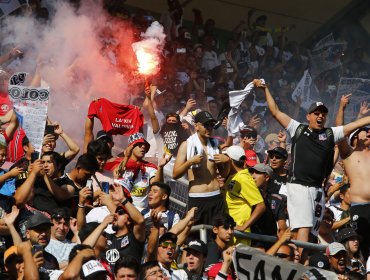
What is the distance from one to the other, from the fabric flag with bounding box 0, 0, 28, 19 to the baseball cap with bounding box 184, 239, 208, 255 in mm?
6024

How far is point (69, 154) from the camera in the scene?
11570mm

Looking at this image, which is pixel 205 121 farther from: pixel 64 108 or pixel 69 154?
pixel 64 108

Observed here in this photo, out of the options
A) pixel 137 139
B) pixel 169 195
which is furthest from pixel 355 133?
pixel 137 139

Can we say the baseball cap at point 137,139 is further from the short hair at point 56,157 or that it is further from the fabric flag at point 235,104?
the short hair at point 56,157

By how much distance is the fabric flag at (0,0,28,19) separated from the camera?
1444cm

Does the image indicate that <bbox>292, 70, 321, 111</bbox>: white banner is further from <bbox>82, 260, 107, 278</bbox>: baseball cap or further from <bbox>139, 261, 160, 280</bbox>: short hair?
<bbox>82, 260, 107, 278</bbox>: baseball cap

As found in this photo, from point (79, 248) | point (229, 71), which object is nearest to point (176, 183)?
point (79, 248)

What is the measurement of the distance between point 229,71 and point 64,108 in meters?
4.99

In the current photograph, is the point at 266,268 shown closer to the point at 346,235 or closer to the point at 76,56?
the point at 346,235

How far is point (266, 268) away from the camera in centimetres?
779

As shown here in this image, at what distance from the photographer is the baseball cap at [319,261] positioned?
1006 centimetres

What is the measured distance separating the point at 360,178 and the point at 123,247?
10.8ft

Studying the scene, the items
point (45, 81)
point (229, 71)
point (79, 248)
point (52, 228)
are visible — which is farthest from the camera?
point (229, 71)

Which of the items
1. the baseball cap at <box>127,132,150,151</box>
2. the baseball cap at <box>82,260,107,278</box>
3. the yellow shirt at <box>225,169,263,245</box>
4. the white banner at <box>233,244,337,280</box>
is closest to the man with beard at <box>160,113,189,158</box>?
the baseball cap at <box>127,132,150,151</box>
